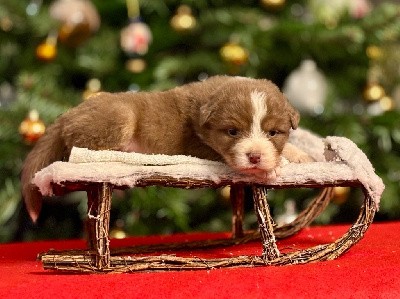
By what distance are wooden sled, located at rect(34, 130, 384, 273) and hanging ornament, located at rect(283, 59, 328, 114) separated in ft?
2.90

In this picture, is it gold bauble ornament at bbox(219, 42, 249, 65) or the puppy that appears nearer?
the puppy

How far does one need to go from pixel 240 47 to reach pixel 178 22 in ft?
0.81

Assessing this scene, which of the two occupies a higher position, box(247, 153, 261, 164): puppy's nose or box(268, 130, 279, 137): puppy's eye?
box(268, 130, 279, 137): puppy's eye

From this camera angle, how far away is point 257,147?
1233 millimetres

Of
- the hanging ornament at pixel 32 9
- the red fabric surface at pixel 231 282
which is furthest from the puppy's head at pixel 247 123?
the hanging ornament at pixel 32 9

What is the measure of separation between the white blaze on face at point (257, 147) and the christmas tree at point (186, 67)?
80 centimetres

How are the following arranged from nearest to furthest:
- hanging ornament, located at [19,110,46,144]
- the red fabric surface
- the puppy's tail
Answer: the red fabric surface → the puppy's tail → hanging ornament, located at [19,110,46,144]

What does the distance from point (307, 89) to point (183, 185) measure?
1093 mm

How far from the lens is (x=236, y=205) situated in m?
1.63

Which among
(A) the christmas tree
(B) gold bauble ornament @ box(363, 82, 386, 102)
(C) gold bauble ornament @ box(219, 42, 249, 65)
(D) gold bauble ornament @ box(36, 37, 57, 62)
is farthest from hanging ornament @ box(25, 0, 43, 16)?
(B) gold bauble ornament @ box(363, 82, 386, 102)

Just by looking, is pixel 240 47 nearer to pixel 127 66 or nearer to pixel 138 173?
pixel 127 66

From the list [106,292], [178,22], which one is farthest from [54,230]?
[106,292]

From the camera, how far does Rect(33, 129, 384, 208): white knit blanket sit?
1156mm

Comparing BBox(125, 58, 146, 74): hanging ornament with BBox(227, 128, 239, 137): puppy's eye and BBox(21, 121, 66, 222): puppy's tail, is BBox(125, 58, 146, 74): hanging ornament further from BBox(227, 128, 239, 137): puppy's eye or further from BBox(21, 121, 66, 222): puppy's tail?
BBox(227, 128, 239, 137): puppy's eye
